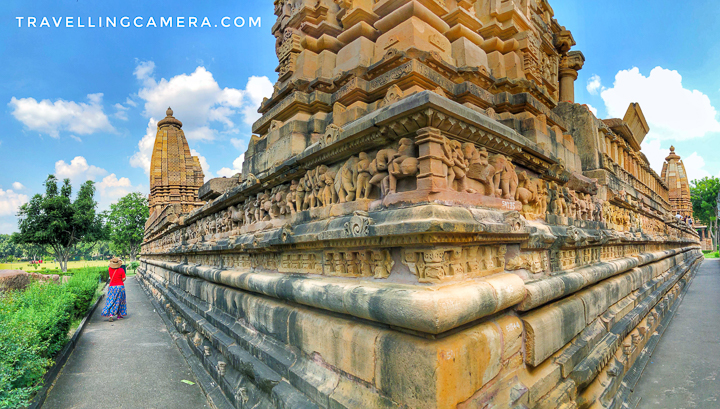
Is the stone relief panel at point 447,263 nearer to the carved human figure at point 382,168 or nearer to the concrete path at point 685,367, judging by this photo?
the carved human figure at point 382,168

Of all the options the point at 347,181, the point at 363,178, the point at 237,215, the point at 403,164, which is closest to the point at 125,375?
the point at 237,215

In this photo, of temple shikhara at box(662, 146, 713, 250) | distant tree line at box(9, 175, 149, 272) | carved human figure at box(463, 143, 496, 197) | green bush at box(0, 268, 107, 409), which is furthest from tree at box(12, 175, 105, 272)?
temple shikhara at box(662, 146, 713, 250)

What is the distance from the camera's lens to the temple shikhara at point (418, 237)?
2.38m

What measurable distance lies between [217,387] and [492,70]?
581 centimetres

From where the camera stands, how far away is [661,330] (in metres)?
6.20

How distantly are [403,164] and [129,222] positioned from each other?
41.6 m

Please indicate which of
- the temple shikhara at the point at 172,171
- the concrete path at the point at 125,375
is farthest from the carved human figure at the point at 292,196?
the temple shikhara at the point at 172,171

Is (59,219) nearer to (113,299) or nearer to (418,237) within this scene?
(113,299)

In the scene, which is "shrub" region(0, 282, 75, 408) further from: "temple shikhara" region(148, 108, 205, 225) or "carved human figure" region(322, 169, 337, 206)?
"temple shikhara" region(148, 108, 205, 225)

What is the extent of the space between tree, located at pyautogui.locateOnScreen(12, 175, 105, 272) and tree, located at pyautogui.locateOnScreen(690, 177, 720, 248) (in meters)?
59.8

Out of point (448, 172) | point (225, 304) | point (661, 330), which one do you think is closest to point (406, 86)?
point (448, 172)

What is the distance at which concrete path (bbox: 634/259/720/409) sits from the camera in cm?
378

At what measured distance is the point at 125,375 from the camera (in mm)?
4789

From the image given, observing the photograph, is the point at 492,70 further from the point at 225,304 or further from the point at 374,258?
the point at 225,304
